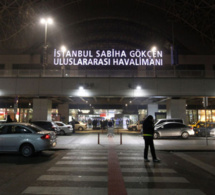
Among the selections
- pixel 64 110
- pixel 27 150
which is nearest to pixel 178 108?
pixel 27 150

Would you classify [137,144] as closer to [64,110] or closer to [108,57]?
[108,57]

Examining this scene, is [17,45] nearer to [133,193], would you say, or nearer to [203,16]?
[203,16]

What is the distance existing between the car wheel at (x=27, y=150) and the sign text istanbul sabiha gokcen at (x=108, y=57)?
664 inches

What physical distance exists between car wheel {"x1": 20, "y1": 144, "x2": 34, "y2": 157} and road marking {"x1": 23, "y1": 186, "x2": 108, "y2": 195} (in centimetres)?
451

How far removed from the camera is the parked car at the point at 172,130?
19.5m

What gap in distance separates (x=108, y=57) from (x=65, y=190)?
2193 cm

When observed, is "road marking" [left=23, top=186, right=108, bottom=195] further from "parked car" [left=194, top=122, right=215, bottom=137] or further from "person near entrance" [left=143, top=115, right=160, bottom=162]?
"parked car" [left=194, top=122, right=215, bottom=137]

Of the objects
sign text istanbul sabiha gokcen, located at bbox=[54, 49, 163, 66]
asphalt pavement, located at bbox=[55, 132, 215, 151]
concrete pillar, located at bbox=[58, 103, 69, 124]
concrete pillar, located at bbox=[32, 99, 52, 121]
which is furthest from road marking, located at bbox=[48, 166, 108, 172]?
concrete pillar, located at bbox=[58, 103, 69, 124]

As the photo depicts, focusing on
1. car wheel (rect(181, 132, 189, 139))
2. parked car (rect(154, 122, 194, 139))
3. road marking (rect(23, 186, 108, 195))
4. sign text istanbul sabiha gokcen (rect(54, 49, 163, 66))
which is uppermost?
sign text istanbul sabiha gokcen (rect(54, 49, 163, 66))

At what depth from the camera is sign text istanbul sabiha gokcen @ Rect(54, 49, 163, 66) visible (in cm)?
2544

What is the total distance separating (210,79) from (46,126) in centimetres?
1722

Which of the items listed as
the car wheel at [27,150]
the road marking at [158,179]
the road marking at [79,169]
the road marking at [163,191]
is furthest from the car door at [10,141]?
the road marking at [163,191]

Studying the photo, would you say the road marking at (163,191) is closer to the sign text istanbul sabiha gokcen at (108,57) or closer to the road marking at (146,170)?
the road marking at (146,170)

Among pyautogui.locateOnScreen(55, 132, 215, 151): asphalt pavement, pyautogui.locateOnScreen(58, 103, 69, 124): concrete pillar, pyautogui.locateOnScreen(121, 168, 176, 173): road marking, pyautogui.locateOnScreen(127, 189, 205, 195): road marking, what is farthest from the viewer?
pyautogui.locateOnScreen(58, 103, 69, 124): concrete pillar
